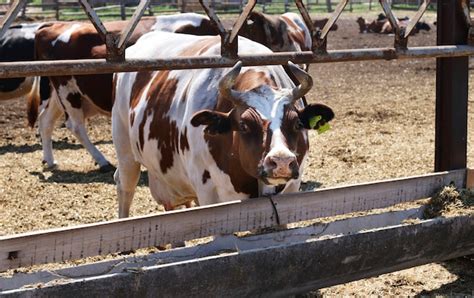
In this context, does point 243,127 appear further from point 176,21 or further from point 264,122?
point 176,21

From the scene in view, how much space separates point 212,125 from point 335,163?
178 inches

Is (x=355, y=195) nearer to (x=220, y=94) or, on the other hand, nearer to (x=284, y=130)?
(x=284, y=130)

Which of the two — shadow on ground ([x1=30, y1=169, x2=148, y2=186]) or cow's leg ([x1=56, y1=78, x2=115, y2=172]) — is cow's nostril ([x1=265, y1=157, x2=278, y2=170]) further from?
cow's leg ([x1=56, y1=78, x2=115, y2=172])

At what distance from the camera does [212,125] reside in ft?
14.1

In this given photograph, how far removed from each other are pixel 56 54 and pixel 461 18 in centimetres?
511

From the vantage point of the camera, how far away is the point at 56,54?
8.88m

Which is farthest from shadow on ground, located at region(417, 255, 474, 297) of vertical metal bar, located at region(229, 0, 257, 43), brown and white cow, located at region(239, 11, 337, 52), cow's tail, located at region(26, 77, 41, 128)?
cow's tail, located at region(26, 77, 41, 128)

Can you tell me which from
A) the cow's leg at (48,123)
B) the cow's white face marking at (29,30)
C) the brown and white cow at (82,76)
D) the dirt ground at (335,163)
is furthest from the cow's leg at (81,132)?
the cow's white face marking at (29,30)

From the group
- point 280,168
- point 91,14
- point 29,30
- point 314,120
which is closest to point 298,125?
point 314,120

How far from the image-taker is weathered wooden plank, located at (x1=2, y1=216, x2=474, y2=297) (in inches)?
129

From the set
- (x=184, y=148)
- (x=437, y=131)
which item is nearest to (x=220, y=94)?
(x=184, y=148)

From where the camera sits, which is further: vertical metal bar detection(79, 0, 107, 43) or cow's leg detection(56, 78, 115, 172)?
cow's leg detection(56, 78, 115, 172)

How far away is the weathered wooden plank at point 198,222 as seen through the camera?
3555 mm

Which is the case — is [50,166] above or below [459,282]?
below
